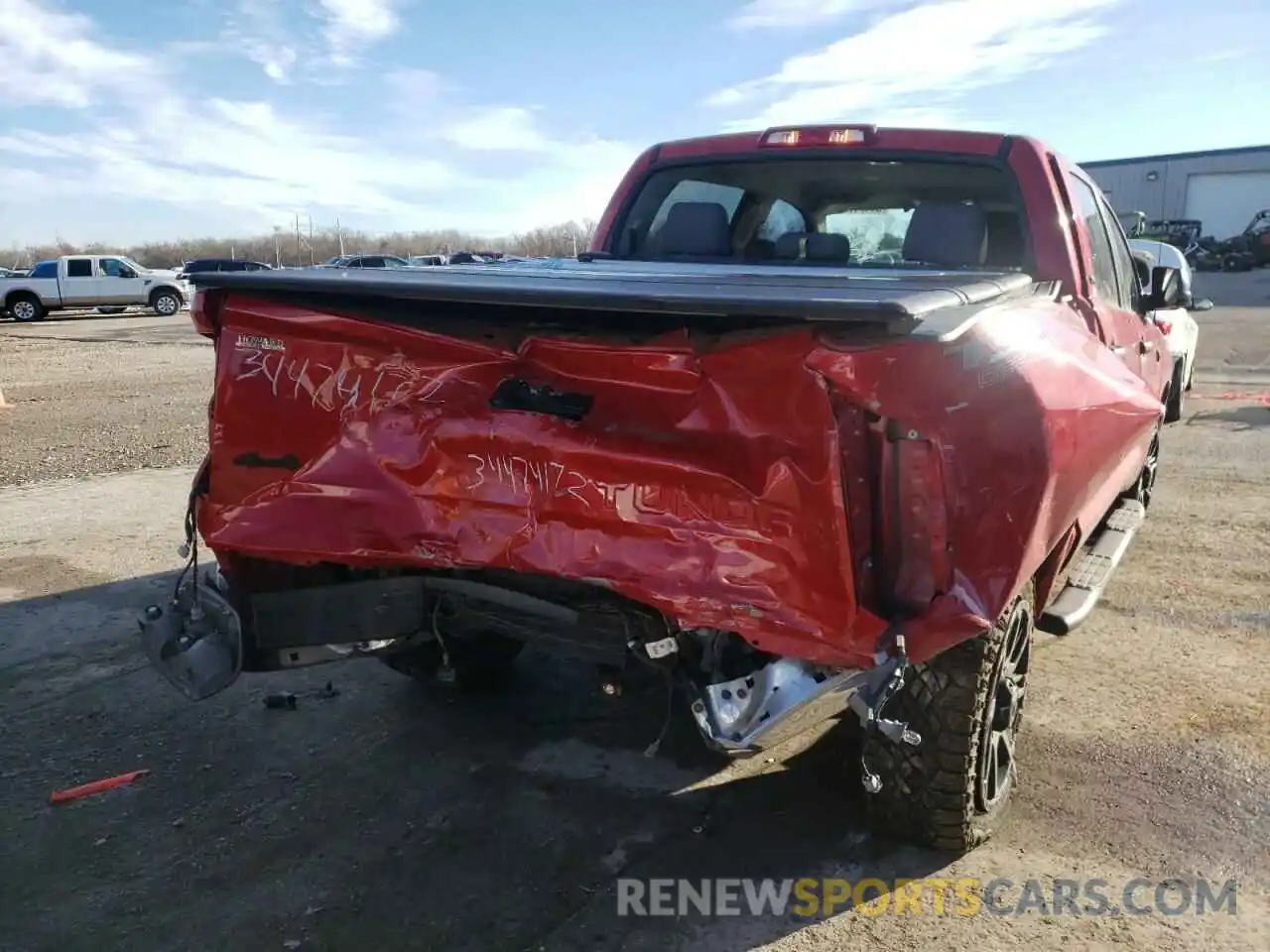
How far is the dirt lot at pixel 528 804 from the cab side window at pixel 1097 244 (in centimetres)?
161

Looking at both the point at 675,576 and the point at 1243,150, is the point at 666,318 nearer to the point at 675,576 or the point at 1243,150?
the point at 675,576

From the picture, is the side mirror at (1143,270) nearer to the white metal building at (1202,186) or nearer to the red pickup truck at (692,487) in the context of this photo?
the red pickup truck at (692,487)

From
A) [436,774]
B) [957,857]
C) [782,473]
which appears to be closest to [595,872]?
[436,774]

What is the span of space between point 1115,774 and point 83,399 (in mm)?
12348

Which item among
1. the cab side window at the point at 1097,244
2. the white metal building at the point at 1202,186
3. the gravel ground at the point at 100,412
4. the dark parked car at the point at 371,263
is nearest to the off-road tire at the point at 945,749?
→ the cab side window at the point at 1097,244

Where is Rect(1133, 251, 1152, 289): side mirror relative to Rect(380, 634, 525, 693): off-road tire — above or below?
above

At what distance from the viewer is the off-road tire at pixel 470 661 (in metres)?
3.75

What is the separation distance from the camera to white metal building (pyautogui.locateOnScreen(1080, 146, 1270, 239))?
49438mm

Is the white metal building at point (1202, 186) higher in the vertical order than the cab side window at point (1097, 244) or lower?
higher

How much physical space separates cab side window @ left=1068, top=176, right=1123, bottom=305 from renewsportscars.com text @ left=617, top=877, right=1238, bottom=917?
222 cm

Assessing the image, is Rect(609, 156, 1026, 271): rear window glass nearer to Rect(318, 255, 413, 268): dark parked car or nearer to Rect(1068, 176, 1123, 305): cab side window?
Rect(1068, 176, 1123, 305): cab side window

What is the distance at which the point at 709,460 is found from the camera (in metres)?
2.38

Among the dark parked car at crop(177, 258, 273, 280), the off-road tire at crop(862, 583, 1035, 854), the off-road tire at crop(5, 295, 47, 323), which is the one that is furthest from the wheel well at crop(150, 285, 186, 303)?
the off-road tire at crop(862, 583, 1035, 854)

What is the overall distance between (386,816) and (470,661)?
2.82 ft
